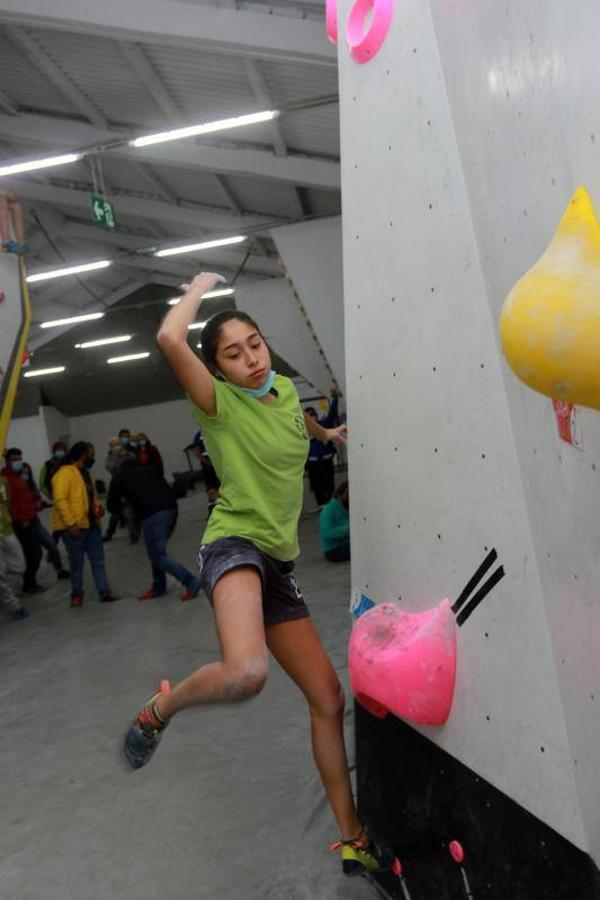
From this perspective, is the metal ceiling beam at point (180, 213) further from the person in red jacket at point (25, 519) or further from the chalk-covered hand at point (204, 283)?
the chalk-covered hand at point (204, 283)

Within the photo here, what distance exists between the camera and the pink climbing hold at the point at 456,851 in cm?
181

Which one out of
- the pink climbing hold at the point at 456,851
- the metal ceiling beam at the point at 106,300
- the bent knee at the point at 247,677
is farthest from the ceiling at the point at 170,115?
the pink climbing hold at the point at 456,851

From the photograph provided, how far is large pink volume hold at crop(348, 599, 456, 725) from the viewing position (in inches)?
71.1

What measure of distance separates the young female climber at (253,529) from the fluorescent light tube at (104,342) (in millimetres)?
20569

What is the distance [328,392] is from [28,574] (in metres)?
8.64

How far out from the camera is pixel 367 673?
1935mm

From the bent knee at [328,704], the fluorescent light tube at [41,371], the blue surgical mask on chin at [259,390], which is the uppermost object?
the fluorescent light tube at [41,371]

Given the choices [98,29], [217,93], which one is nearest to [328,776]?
[98,29]

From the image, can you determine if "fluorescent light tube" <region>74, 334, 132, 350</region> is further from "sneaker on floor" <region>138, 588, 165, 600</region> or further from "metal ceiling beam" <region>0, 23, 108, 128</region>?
"sneaker on floor" <region>138, 588, 165, 600</region>

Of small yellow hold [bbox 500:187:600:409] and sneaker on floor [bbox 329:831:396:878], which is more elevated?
small yellow hold [bbox 500:187:600:409]

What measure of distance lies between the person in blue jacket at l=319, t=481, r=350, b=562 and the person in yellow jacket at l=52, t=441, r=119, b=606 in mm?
2023

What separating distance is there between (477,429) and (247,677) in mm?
807

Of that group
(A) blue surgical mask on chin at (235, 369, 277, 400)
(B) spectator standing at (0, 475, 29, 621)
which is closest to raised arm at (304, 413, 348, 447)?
(A) blue surgical mask on chin at (235, 369, 277, 400)

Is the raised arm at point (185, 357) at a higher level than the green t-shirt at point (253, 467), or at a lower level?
higher
